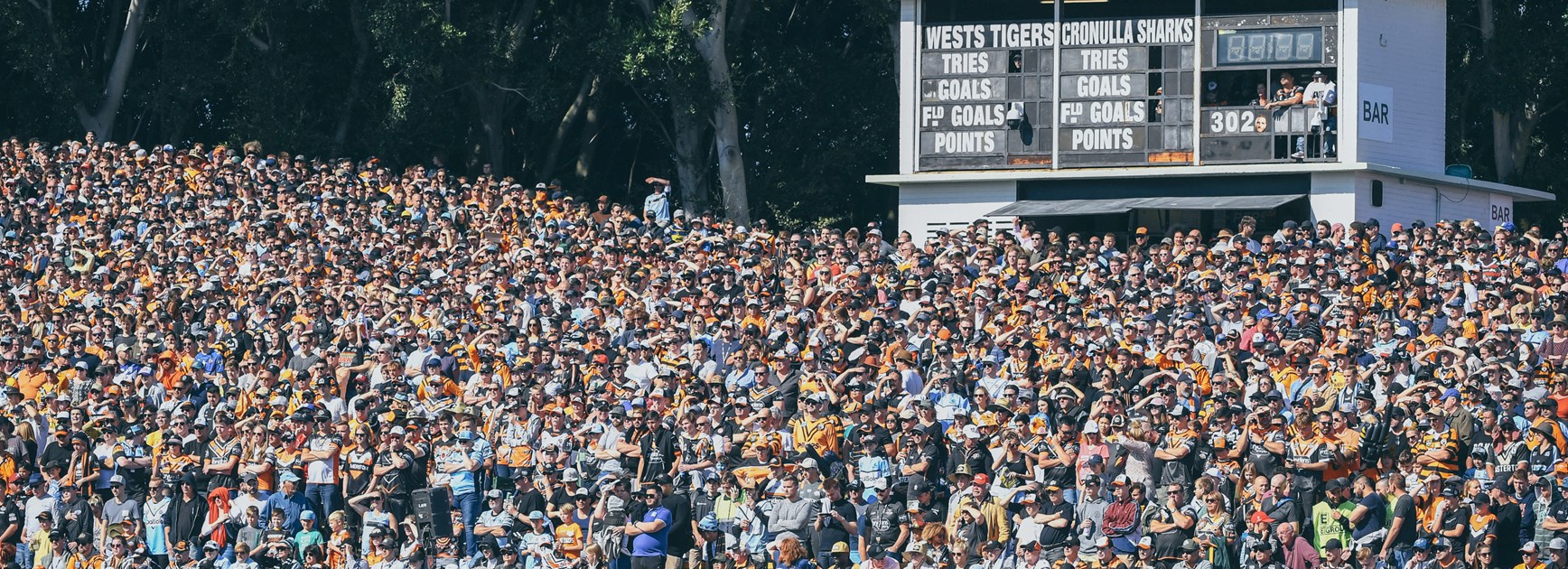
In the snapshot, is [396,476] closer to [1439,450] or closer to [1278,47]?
[1439,450]

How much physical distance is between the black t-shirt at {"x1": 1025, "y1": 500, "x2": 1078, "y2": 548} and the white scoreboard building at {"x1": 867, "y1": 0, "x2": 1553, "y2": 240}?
45.2 feet

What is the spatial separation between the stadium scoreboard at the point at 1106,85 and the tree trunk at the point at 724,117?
27.9 ft

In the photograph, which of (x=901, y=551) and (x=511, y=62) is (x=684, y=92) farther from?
(x=901, y=551)

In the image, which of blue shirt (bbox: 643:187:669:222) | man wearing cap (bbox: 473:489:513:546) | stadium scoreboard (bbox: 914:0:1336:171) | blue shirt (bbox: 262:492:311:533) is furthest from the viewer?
blue shirt (bbox: 643:187:669:222)

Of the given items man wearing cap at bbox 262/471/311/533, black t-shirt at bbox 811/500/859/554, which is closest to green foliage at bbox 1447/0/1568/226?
black t-shirt at bbox 811/500/859/554

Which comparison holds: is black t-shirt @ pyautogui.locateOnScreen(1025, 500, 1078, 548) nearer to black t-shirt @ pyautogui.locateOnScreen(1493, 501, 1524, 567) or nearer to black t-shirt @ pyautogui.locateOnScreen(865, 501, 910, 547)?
black t-shirt @ pyautogui.locateOnScreen(865, 501, 910, 547)

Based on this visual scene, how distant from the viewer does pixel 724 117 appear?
4441 cm

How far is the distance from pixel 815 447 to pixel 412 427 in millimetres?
3822

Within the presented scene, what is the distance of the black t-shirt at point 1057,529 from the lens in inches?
782

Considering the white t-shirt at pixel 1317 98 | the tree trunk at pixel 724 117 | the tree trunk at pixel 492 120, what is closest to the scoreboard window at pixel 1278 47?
the white t-shirt at pixel 1317 98

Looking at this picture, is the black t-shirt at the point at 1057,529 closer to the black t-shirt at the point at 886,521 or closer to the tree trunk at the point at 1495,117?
the black t-shirt at the point at 886,521

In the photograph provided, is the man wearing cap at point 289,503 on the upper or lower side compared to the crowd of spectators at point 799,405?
lower

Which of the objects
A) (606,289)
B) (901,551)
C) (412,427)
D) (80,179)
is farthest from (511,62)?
(901,551)

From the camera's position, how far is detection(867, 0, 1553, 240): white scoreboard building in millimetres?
33812
